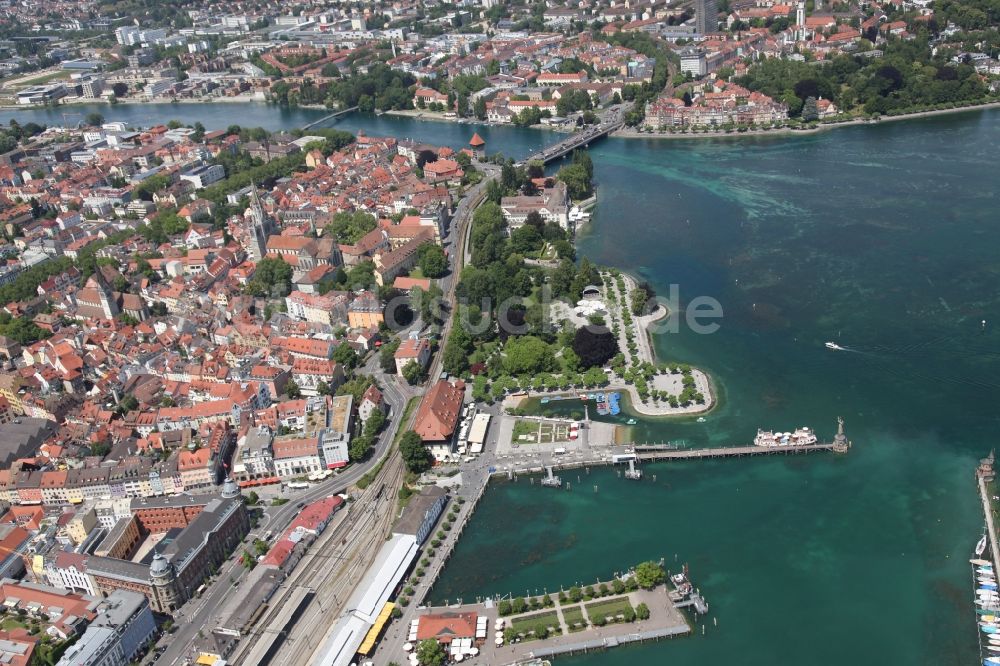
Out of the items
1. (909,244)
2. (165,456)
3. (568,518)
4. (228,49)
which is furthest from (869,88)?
(228,49)

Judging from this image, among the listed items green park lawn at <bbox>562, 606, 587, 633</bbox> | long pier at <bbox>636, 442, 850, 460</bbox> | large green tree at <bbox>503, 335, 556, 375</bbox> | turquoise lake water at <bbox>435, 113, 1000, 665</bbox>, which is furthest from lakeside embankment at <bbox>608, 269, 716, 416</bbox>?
green park lawn at <bbox>562, 606, 587, 633</bbox>

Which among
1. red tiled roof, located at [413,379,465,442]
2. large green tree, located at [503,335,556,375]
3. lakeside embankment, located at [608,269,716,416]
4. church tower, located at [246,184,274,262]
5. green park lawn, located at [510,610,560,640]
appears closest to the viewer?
green park lawn, located at [510,610,560,640]

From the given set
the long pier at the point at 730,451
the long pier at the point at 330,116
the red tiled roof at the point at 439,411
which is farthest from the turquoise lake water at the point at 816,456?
the long pier at the point at 330,116

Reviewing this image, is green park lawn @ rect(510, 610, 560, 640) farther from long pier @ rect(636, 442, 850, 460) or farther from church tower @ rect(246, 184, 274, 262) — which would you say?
church tower @ rect(246, 184, 274, 262)

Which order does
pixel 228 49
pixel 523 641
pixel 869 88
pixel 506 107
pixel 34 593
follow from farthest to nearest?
1. pixel 228 49
2. pixel 506 107
3. pixel 869 88
4. pixel 34 593
5. pixel 523 641

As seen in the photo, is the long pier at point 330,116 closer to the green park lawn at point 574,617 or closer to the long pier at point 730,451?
the long pier at point 730,451

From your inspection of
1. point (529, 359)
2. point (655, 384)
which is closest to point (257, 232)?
point (529, 359)

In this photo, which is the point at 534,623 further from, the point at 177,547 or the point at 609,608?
the point at 177,547

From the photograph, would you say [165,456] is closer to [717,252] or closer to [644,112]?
[717,252]
